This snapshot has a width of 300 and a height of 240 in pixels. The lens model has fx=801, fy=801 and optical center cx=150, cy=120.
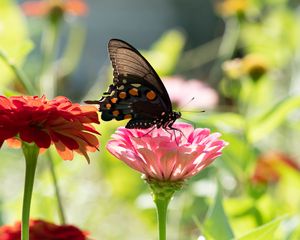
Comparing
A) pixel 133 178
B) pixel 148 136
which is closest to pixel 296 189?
pixel 133 178

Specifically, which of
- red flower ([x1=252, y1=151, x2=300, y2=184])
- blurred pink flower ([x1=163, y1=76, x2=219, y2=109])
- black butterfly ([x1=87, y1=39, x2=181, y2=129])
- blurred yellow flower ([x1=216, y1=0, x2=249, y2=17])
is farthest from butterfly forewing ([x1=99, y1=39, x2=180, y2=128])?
blurred yellow flower ([x1=216, y1=0, x2=249, y2=17])

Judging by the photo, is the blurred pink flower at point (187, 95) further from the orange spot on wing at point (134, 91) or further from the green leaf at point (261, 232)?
the green leaf at point (261, 232)

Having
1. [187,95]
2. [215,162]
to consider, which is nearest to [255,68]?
[187,95]

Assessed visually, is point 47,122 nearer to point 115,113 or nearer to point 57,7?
point 115,113

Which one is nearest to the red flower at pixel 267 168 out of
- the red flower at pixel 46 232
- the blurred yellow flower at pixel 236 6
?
the blurred yellow flower at pixel 236 6

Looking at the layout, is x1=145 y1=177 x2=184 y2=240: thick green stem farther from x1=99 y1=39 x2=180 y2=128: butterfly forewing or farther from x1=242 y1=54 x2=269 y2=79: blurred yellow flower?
x1=242 y1=54 x2=269 y2=79: blurred yellow flower

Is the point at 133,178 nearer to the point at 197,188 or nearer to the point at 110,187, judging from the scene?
the point at 110,187
